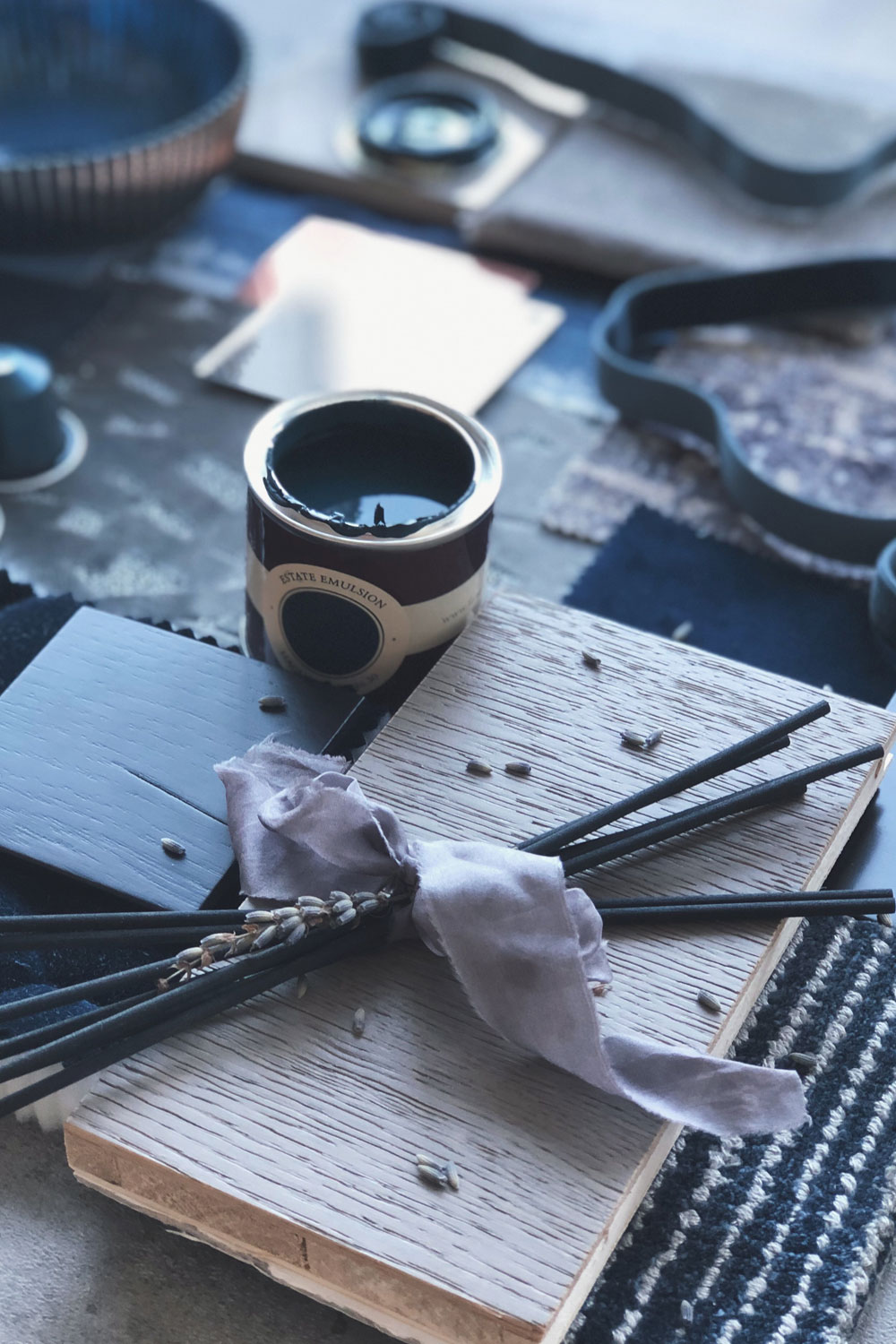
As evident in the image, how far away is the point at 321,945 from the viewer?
44 centimetres

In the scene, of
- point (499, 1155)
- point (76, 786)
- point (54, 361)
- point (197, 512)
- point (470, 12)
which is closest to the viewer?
point (499, 1155)

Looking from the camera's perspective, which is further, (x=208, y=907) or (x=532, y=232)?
(x=532, y=232)

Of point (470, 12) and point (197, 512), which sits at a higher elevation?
point (470, 12)

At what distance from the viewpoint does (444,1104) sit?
411 millimetres

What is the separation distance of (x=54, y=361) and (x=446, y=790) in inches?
20.7

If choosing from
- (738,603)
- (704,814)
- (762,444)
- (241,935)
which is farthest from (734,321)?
(241,935)

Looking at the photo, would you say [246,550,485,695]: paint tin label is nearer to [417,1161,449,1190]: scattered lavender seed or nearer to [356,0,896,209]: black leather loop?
[417,1161,449,1190]: scattered lavender seed

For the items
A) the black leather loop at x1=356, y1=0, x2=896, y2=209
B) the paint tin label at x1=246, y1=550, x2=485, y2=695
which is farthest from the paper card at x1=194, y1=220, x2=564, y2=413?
the paint tin label at x1=246, y1=550, x2=485, y2=695

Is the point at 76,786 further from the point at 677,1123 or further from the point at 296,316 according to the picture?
the point at 296,316

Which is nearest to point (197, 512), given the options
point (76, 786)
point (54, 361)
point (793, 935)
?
point (54, 361)

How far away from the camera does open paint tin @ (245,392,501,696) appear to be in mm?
499

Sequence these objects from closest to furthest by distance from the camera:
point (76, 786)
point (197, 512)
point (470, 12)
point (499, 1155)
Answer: point (499, 1155)
point (76, 786)
point (197, 512)
point (470, 12)

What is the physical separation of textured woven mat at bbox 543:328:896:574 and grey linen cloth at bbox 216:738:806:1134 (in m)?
0.37

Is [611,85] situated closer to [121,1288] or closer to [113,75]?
[113,75]
